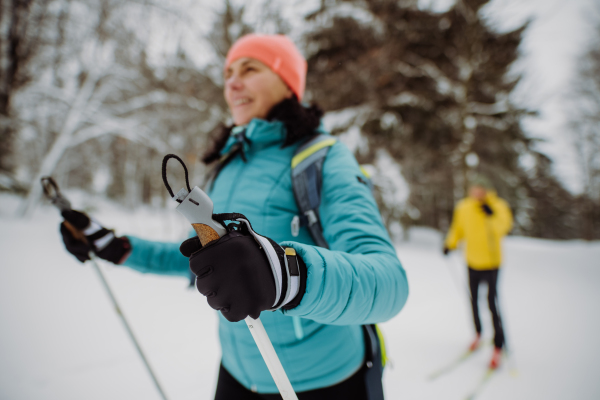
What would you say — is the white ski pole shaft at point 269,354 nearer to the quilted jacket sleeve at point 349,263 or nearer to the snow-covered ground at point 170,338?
the quilted jacket sleeve at point 349,263

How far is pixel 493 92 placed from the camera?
9398 millimetres

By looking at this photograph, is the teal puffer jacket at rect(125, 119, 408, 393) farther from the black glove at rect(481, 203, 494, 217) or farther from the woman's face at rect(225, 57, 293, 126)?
the black glove at rect(481, 203, 494, 217)

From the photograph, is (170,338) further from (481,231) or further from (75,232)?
(481,231)

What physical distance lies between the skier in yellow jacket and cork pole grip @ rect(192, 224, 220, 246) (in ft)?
12.8

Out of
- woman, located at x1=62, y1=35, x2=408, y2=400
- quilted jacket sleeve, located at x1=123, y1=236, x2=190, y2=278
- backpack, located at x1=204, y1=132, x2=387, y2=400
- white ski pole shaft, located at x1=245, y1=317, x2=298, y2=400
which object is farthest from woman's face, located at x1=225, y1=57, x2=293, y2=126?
white ski pole shaft, located at x1=245, y1=317, x2=298, y2=400

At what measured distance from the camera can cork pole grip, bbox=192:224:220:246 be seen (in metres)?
0.63

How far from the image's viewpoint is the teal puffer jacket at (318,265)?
67 centimetres

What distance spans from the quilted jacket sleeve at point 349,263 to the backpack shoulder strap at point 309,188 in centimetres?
3

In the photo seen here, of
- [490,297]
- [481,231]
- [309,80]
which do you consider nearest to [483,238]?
[481,231]

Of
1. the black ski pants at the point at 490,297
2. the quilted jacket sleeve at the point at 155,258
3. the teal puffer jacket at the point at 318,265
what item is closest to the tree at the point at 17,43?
the quilted jacket sleeve at the point at 155,258

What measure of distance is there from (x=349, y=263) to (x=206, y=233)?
14.2 inches

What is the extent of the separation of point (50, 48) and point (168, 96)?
2.35 m

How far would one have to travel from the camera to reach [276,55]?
4.74 feet

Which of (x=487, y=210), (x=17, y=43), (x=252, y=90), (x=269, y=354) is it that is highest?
(x=17, y=43)
